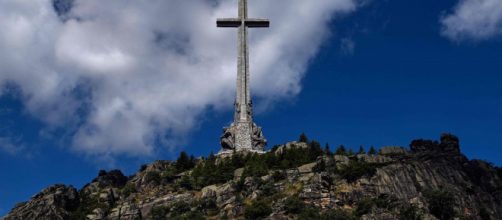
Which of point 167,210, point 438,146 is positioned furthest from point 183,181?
point 438,146

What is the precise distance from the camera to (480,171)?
9731cm

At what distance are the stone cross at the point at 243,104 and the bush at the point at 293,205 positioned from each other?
23.6 metres

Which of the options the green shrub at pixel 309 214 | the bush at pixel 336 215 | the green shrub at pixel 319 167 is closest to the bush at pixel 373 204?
the bush at pixel 336 215

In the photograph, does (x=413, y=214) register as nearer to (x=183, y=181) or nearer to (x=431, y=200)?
(x=431, y=200)

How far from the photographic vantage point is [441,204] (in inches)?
3260

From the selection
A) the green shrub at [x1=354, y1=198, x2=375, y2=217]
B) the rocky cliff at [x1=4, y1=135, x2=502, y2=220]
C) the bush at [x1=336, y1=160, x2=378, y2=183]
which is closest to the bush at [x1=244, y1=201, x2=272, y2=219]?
the rocky cliff at [x1=4, y1=135, x2=502, y2=220]

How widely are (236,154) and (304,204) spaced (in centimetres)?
2078

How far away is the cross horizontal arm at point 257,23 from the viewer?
113m

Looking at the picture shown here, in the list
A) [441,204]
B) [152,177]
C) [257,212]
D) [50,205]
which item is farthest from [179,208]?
[441,204]

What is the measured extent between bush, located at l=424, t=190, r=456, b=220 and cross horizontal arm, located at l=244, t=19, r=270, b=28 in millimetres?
40298

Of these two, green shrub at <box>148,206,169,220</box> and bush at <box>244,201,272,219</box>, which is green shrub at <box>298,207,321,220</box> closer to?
bush at <box>244,201,272,219</box>

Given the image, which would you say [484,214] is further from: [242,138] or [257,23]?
[257,23]

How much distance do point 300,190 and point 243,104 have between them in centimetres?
2636

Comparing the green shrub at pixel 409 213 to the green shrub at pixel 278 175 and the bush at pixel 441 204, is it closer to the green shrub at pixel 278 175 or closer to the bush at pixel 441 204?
the bush at pixel 441 204
